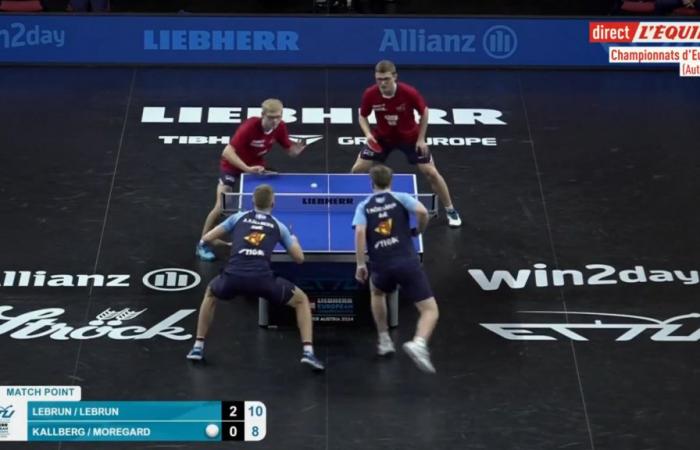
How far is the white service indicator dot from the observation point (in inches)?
528

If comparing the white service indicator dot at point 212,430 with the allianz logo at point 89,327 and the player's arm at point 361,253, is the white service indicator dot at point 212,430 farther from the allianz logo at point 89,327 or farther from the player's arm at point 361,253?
the player's arm at point 361,253

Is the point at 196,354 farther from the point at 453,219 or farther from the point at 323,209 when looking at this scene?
the point at 453,219

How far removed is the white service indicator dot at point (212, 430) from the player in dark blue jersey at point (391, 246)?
1959 millimetres

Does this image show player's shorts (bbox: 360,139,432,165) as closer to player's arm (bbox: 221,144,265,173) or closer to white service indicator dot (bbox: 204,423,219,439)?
player's arm (bbox: 221,144,265,173)

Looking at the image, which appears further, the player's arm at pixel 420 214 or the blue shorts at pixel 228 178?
the blue shorts at pixel 228 178

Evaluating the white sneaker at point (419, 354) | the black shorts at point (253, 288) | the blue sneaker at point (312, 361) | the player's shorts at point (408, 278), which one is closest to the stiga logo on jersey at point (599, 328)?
the player's shorts at point (408, 278)

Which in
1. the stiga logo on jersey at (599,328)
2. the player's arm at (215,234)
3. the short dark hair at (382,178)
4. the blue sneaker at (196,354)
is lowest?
the blue sneaker at (196,354)

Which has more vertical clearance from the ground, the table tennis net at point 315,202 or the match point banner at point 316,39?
the match point banner at point 316,39

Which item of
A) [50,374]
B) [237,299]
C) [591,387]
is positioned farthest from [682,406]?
[50,374]

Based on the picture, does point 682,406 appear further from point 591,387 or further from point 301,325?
point 301,325

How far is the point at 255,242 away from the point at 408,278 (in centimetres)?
151

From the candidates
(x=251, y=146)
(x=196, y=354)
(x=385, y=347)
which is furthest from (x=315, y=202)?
(x=196, y=354)

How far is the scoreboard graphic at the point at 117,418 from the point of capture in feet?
43.8

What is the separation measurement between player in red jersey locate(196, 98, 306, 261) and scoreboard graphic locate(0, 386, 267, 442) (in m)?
2.75
